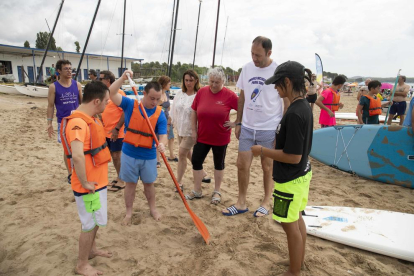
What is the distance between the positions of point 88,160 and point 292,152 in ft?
5.32

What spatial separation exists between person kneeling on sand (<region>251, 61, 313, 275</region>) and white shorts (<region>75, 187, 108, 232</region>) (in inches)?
55.6

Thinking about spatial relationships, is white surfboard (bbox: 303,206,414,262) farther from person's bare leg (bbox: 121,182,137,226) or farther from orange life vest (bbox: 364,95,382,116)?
orange life vest (bbox: 364,95,382,116)

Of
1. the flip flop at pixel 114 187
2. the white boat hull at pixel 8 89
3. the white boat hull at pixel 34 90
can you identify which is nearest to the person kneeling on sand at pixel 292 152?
the flip flop at pixel 114 187

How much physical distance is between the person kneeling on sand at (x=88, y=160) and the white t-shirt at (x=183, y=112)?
184cm

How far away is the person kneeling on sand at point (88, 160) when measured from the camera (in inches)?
78.5

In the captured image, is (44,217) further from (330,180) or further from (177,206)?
(330,180)

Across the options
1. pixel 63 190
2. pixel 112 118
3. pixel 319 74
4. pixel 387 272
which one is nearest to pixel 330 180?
pixel 387 272

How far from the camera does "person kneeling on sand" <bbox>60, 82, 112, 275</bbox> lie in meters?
1.99

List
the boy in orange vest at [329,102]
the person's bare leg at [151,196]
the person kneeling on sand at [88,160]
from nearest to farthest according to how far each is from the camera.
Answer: the person kneeling on sand at [88,160] < the person's bare leg at [151,196] < the boy in orange vest at [329,102]

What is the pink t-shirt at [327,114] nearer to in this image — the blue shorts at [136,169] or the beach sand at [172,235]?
the beach sand at [172,235]

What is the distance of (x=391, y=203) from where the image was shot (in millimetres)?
3941

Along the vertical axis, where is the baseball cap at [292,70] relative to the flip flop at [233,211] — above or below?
above

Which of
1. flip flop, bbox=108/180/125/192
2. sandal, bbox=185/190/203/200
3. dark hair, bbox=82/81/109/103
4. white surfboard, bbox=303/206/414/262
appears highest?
dark hair, bbox=82/81/109/103

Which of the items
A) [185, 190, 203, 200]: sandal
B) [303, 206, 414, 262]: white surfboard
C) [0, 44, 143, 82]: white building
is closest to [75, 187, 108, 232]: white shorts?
[185, 190, 203, 200]: sandal
